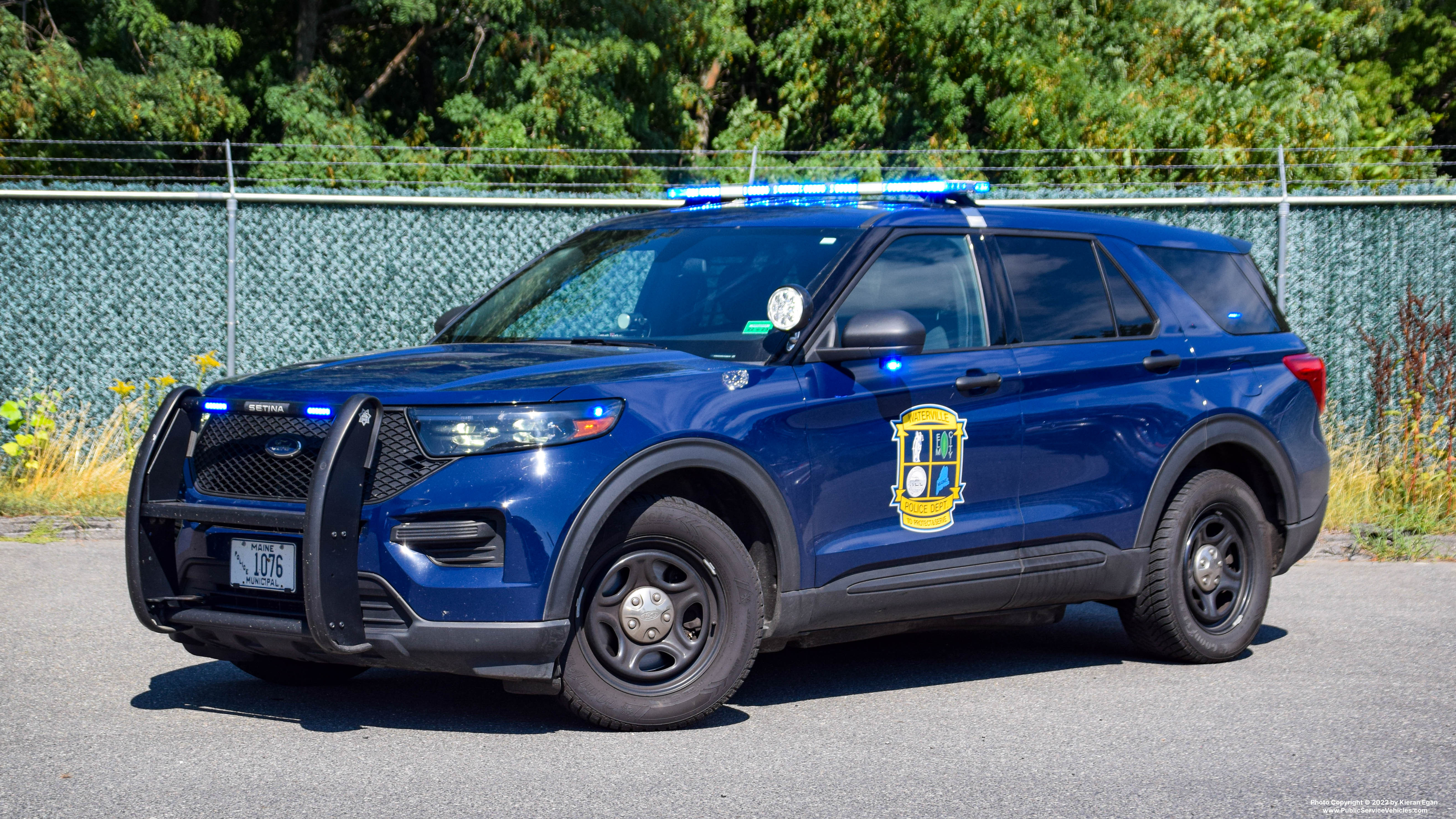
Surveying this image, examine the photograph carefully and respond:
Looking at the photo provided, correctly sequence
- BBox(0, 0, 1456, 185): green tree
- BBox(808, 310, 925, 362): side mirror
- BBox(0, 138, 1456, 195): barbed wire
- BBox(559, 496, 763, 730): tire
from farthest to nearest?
BBox(0, 0, 1456, 185): green tree < BBox(0, 138, 1456, 195): barbed wire < BBox(808, 310, 925, 362): side mirror < BBox(559, 496, 763, 730): tire

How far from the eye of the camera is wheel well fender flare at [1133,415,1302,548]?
6.48 metres

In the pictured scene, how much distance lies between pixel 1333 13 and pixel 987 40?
32.1ft

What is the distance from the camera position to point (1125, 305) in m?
6.66

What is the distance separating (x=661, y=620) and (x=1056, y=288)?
8.01ft

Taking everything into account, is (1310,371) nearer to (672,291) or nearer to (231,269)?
(672,291)

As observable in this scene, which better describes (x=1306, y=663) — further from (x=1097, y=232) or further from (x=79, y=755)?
(x=79, y=755)

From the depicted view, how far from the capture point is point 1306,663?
675 centimetres

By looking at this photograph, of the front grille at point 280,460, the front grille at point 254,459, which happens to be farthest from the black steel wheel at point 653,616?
the front grille at point 254,459

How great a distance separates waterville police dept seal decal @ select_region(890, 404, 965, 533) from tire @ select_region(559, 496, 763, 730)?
29.8 inches

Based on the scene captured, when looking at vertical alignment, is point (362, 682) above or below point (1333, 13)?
below

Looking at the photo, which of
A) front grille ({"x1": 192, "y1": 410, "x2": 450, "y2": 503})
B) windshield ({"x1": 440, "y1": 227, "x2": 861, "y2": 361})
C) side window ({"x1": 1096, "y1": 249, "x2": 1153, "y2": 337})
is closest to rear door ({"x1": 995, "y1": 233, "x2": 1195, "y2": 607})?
side window ({"x1": 1096, "y1": 249, "x2": 1153, "y2": 337})

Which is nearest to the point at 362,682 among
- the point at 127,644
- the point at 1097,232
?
the point at 127,644

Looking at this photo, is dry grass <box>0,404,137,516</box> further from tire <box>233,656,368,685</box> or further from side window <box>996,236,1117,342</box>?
side window <box>996,236,1117,342</box>

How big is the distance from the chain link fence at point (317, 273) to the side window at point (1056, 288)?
221 inches
